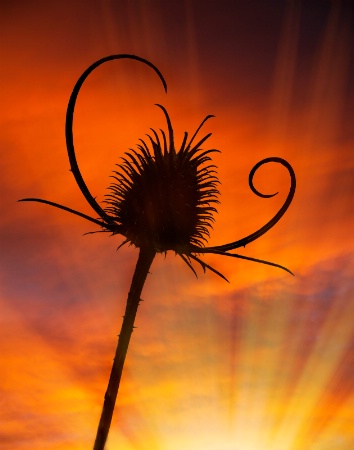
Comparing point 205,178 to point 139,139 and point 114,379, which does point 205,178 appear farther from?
point 114,379

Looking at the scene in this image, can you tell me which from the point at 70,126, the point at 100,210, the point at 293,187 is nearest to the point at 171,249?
the point at 100,210

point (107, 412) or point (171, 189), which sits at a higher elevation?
point (171, 189)

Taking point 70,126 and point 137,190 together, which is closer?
point 70,126

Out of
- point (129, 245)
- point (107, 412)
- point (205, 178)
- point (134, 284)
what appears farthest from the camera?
point (205, 178)

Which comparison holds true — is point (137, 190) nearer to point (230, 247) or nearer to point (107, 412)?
point (230, 247)

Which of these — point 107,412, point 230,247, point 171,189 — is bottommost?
point 107,412

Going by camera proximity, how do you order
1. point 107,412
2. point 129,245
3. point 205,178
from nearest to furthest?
point 107,412 < point 129,245 < point 205,178
